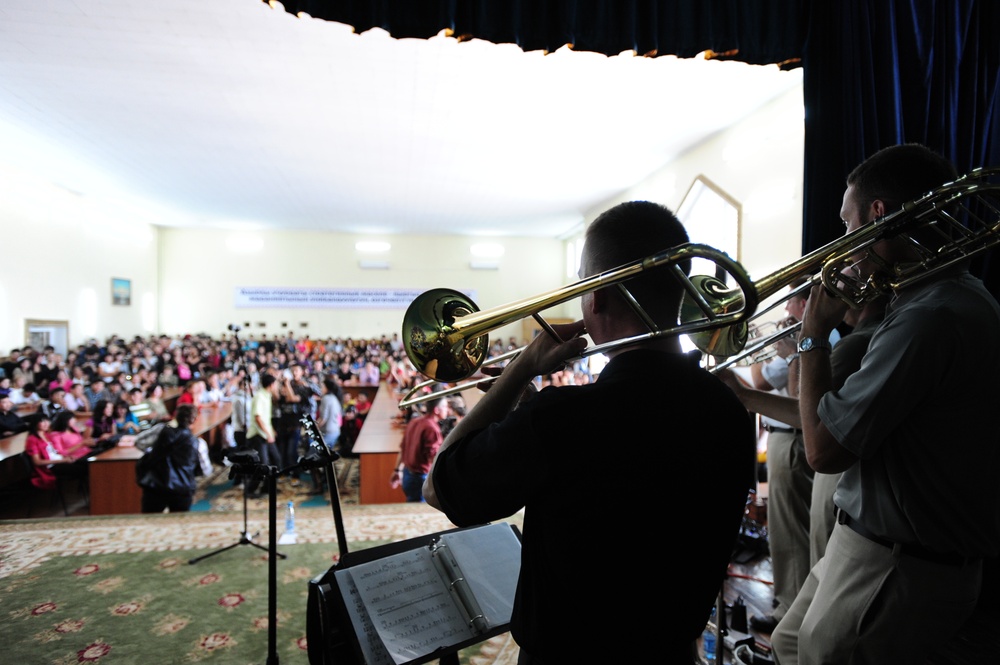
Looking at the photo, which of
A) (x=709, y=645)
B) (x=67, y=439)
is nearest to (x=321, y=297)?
(x=67, y=439)

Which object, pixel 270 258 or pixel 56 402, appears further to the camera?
pixel 270 258

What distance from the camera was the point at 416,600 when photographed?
125 centimetres

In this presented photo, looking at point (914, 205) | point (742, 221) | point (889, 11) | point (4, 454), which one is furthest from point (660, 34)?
point (4, 454)

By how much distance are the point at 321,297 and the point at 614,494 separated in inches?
578

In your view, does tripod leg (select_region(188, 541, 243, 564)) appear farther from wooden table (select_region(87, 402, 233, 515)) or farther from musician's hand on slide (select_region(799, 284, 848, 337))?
musician's hand on slide (select_region(799, 284, 848, 337))

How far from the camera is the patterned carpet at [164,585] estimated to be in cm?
228

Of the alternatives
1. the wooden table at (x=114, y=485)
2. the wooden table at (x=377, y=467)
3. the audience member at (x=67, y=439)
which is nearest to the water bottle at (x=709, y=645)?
the wooden table at (x=377, y=467)

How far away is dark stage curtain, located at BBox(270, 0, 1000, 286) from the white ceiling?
2.65 meters

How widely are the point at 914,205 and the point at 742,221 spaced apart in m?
5.05

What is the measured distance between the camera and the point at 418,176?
870cm

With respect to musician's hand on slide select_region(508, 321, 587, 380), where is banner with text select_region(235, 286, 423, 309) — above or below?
above

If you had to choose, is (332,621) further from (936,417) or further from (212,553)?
(212,553)

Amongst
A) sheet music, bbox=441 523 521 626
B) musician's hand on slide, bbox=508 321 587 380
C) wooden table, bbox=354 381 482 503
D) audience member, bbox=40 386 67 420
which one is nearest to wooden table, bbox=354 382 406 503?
wooden table, bbox=354 381 482 503

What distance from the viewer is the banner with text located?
14164 mm
